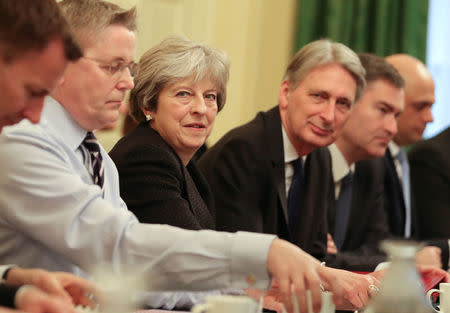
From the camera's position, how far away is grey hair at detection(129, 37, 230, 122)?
2.59 metres

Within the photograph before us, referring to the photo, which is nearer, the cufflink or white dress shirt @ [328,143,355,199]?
the cufflink

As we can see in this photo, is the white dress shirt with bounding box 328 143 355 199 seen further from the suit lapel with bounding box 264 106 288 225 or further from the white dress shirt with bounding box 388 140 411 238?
the suit lapel with bounding box 264 106 288 225

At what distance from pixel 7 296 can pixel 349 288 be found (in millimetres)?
782

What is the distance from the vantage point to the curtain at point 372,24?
5.35 m

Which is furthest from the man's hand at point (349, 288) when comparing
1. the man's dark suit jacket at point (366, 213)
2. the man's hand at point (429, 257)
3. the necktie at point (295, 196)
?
the man's dark suit jacket at point (366, 213)

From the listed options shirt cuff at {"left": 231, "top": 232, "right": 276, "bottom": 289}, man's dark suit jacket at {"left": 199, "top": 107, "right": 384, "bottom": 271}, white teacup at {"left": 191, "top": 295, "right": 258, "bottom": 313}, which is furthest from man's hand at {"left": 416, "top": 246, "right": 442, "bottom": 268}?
white teacup at {"left": 191, "top": 295, "right": 258, "bottom": 313}

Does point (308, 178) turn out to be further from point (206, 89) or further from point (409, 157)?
point (409, 157)

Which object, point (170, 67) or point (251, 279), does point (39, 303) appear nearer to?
point (251, 279)

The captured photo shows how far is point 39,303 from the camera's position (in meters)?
1.36

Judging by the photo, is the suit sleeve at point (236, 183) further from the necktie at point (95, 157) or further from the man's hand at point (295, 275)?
the man's hand at point (295, 275)

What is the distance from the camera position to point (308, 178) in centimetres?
333

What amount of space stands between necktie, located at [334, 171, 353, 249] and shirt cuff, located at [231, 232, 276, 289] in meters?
2.15

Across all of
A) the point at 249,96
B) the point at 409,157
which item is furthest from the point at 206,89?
the point at 249,96

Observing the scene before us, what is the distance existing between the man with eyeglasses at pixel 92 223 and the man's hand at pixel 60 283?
0.15 meters
